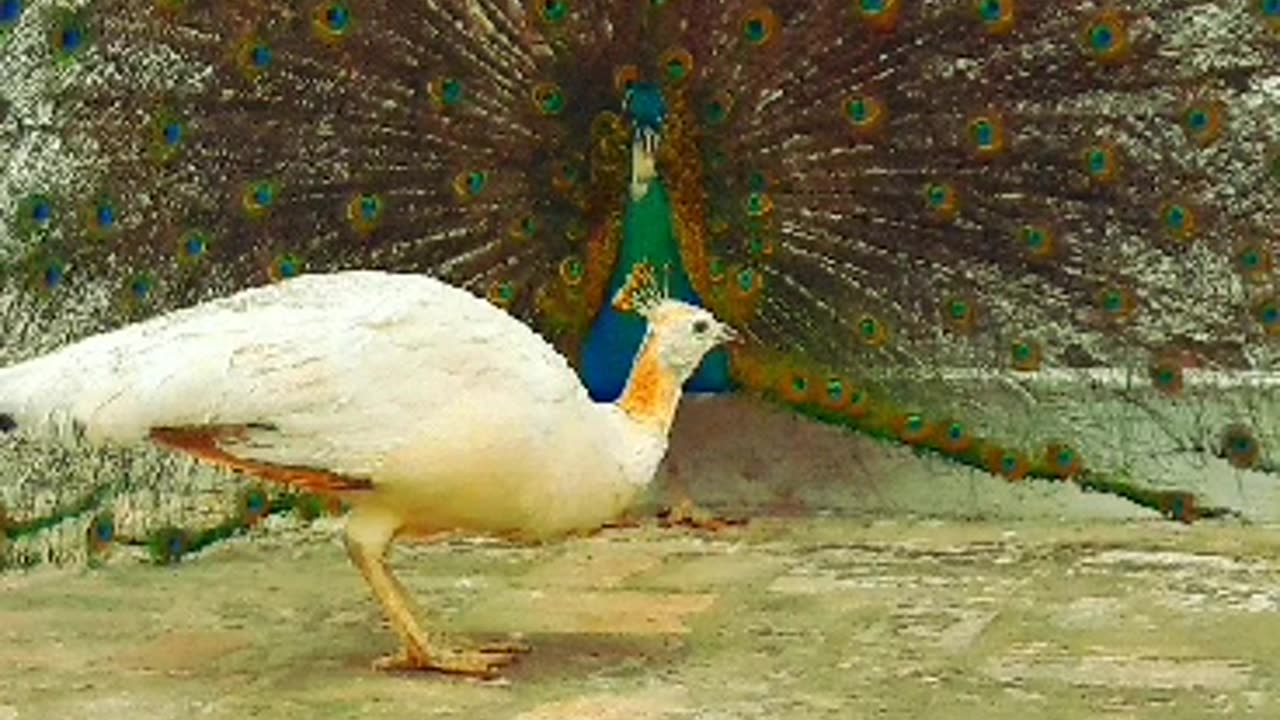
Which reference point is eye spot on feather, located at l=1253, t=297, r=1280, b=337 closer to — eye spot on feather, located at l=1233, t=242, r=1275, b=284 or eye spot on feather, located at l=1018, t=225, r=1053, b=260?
eye spot on feather, located at l=1233, t=242, r=1275, b=284

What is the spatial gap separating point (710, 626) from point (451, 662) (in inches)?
31.7

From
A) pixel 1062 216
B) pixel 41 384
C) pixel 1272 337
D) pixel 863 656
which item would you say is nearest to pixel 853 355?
pixel 1062 216

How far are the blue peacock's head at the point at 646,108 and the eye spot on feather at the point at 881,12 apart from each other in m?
0.61

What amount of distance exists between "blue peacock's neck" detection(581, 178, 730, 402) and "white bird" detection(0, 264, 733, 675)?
2049 millimetres

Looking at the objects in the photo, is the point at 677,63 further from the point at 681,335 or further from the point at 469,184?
the point at 681,335

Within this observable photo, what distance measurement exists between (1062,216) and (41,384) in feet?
10.2

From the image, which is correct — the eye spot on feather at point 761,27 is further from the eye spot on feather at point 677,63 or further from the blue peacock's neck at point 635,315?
the blue peacock's neck at point 635,315

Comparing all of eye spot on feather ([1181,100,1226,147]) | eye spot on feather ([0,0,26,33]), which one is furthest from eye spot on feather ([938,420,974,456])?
eye spot on feather ([0,0,26,33])

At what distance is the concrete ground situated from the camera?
4.40 metres

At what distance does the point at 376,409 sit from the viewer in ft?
14.0

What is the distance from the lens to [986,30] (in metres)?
6.31

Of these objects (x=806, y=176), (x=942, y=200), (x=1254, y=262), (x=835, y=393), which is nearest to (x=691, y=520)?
(x=835, y=393)

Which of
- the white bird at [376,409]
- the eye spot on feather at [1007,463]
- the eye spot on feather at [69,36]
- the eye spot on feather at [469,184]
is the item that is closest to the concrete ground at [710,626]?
the eye spot on feather at [1007,463]

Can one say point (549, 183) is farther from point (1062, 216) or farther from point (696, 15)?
point (1062, 216)
